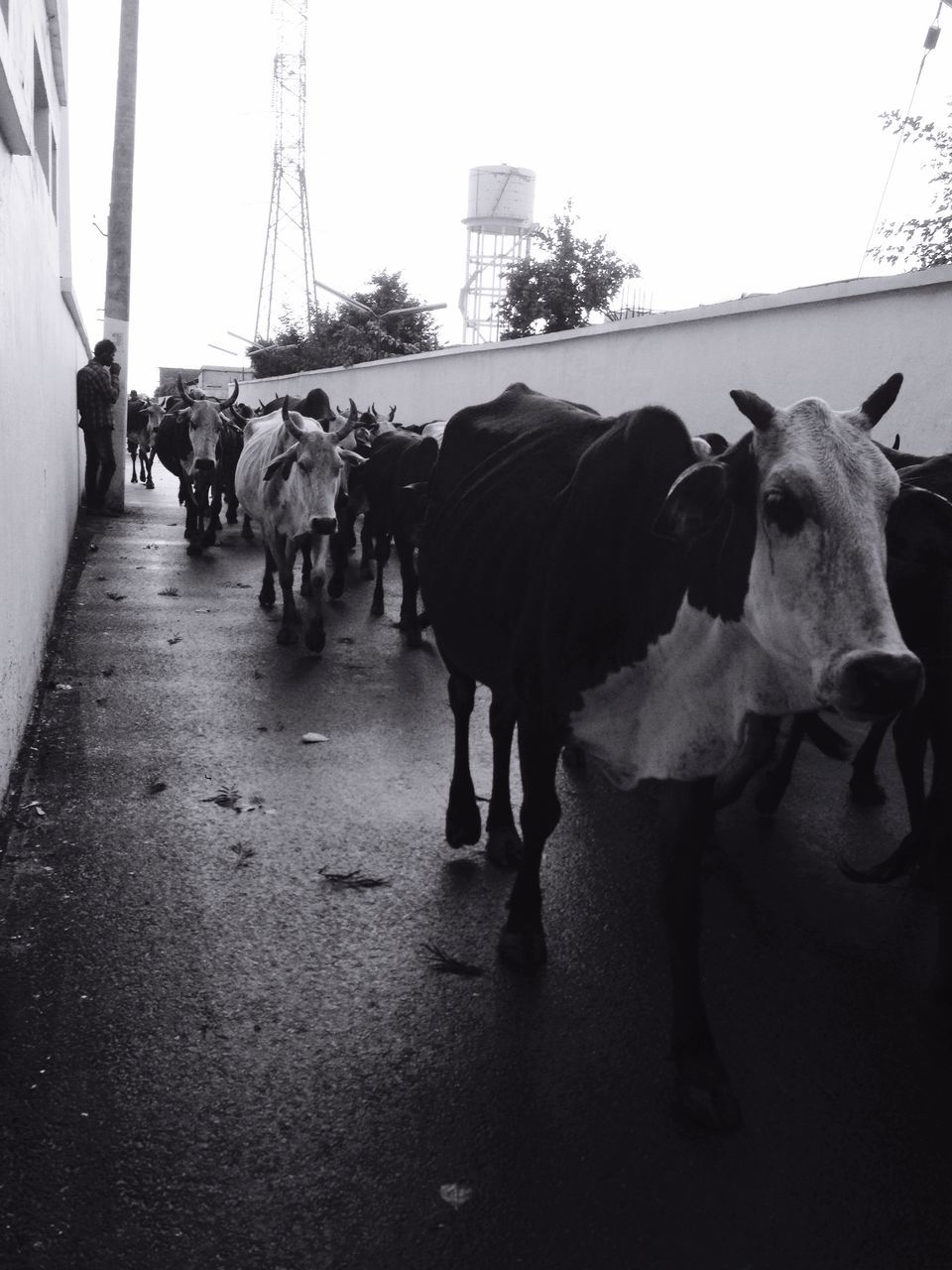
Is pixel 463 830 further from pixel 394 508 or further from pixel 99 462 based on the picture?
pixel 99 462

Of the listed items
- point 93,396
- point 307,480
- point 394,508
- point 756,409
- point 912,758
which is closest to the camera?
point 756,409

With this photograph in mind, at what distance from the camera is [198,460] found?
1291 cm

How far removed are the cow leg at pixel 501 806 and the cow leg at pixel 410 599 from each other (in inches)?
155

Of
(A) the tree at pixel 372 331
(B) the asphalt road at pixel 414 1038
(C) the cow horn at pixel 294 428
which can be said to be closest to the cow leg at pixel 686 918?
(B) the asphalt road at pixel 414 1038

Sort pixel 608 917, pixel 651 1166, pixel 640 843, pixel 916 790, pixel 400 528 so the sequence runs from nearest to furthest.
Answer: pixel 651 1166, pixel 608 917, pixel 916 790, pixel 640 843, pixel 400 528

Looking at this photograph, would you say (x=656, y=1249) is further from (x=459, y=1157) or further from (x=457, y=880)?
(x=457, y=880)

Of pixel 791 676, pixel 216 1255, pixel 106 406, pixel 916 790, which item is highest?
pixel 106 406

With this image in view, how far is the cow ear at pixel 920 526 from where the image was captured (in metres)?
2.73

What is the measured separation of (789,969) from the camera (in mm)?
3777

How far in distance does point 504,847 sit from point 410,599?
4.44 meters

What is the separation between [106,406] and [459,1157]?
1383cm

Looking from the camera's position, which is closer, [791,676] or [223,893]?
[791,676]

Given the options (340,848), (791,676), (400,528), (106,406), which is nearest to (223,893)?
(340,848)

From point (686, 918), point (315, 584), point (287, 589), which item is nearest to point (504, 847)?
point (686, 918)
